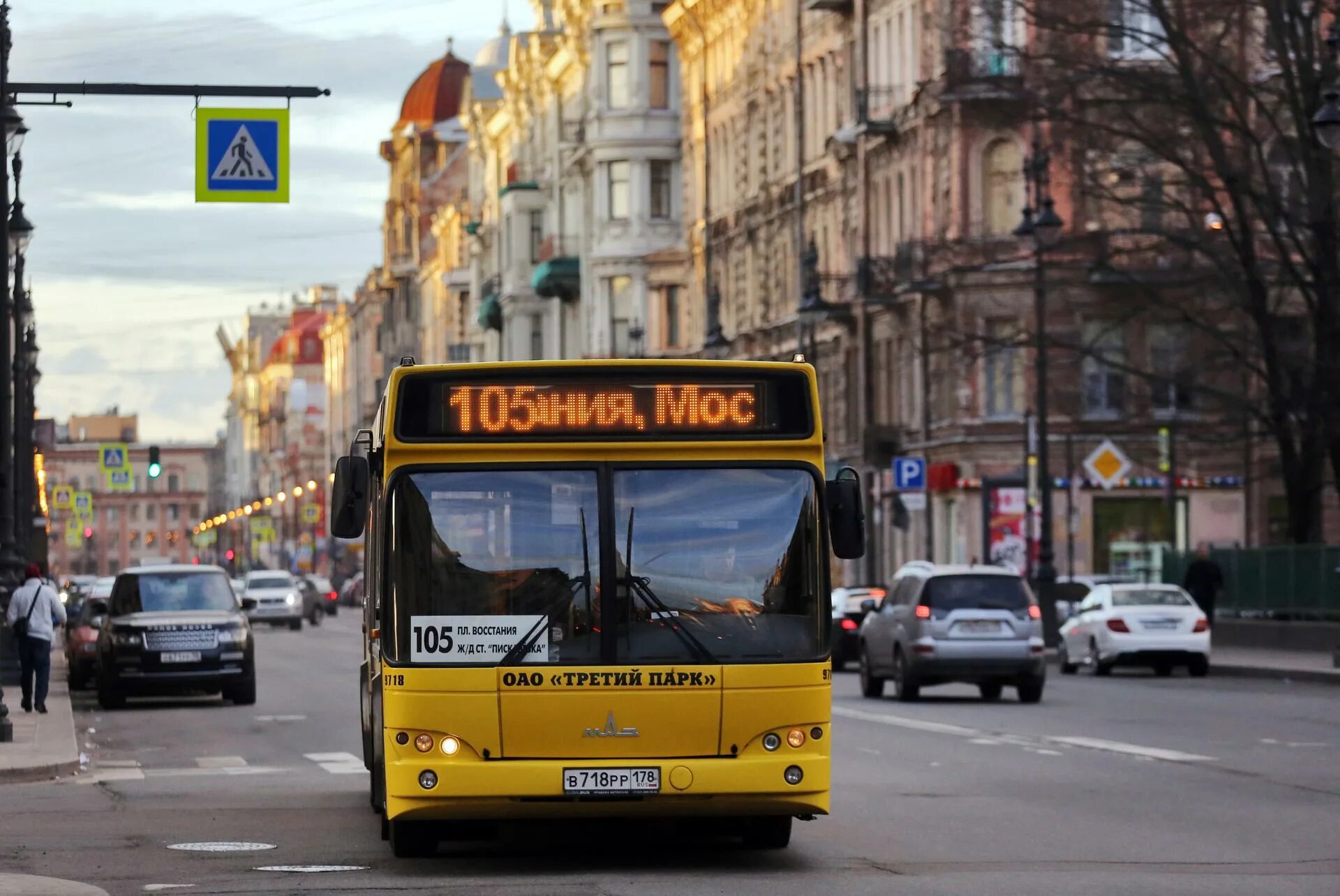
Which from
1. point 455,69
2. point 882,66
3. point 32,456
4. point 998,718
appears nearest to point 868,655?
point 998,718

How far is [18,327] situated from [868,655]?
21.3 metres

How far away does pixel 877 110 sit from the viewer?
64.1 meters

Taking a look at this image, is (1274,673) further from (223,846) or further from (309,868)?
(309,868)

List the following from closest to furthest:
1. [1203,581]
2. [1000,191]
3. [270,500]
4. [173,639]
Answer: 1. [173,639]
2. [1203,581]
3. [1000,191]
4. [270,500]

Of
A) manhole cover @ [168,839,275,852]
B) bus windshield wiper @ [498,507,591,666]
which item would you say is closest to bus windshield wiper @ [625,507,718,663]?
bus windshield wiper @ [498,507,591,666]

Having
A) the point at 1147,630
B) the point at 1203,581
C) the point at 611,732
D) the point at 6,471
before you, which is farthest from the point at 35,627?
the point at 1203,581

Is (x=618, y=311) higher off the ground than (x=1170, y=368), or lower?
higher

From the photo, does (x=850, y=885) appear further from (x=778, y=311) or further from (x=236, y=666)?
(x=778, y=311)

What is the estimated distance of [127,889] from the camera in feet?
42.7

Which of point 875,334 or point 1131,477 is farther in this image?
point 875,334

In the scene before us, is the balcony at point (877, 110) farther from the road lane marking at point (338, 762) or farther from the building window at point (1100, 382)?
the road lane marking at point (338, 762)

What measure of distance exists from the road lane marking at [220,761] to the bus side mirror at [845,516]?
9937 millimetres

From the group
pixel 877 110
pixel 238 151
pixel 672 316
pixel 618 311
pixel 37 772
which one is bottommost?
pixel 37 772

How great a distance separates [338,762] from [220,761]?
1.22 metres
